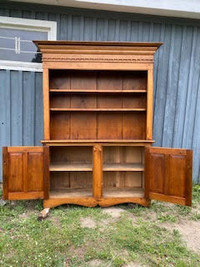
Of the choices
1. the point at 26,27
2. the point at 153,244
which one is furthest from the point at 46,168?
the point at 26,27

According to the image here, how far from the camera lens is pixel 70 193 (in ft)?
7.49

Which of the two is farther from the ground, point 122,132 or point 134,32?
point 134,32

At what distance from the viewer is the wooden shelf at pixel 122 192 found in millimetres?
2247

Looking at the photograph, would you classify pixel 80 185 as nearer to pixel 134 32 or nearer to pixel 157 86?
pixel 157 86

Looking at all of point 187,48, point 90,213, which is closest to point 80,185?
point 90,213

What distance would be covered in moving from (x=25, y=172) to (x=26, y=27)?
1.86 metres

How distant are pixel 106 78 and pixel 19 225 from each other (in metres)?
1.86

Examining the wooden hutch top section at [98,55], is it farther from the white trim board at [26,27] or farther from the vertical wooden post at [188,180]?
the vertical wooden post at [188,180]

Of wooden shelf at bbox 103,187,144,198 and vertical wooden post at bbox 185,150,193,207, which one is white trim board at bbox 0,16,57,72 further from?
vertical wooden post at bbox 185,150,193,207

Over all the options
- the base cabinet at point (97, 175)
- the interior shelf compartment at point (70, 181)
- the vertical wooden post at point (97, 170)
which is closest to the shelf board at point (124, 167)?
the base cabinet at point (97, 175)

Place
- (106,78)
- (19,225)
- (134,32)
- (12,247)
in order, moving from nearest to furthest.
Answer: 1. (12,247)
2. (19,225)
3. (106,78)
4. (134,32)

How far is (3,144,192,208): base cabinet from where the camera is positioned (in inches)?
78.0

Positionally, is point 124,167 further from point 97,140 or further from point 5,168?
point 5,168

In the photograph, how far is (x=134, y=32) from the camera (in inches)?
103
